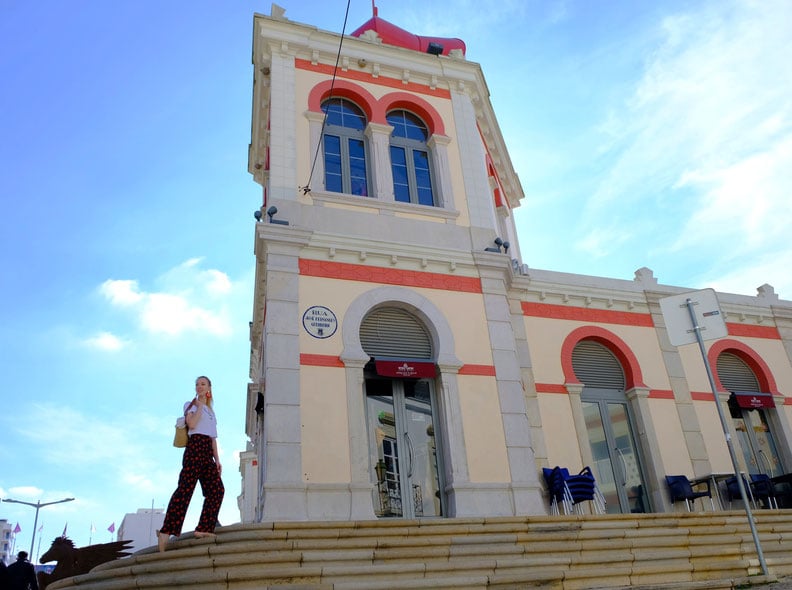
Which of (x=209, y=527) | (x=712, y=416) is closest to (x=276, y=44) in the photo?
(x=209, y=527)

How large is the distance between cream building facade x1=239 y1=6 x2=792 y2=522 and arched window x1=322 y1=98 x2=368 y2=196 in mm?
45

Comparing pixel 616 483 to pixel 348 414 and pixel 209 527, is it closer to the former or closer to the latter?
pixel 348 414

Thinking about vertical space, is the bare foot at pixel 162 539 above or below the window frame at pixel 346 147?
below

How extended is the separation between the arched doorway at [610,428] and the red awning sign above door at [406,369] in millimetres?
3715

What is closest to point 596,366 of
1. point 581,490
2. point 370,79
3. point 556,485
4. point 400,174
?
point 581,490

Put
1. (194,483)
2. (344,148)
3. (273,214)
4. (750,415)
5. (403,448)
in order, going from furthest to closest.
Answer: (750,415) < (344,148) < (273,214) < (403,448) < (194,483)

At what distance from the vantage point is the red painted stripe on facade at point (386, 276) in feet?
36.6

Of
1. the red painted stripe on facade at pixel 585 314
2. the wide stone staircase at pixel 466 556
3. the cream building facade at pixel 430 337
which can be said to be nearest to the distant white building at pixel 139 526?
the cream building facade at pixel 430 337

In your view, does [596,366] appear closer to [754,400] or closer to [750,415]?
[754,400]

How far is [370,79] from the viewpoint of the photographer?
1369cm

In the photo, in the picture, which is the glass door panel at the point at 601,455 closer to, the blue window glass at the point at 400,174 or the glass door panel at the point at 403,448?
the glass door panel at the point at 403,448

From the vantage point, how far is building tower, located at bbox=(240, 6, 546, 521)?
9.93 m

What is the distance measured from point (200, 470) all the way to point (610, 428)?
8648mm

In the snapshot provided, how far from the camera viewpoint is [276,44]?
13.1 m
